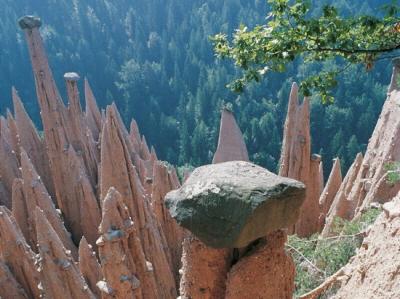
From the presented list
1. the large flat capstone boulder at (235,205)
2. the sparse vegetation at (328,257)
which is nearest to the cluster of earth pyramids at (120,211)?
the large flat capstone boulder at (235,205)

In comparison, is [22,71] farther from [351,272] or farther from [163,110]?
[351,272]

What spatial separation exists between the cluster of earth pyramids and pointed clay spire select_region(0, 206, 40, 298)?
0.05 feet

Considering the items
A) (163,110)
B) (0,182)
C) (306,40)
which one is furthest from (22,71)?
(306,40)

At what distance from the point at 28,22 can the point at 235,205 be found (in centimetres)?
847

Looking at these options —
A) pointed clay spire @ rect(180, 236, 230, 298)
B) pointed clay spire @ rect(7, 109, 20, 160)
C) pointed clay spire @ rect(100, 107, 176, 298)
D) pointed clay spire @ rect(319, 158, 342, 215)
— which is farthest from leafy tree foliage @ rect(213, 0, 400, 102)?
pointed clay spire @ rect(7, 109, 20, 160)

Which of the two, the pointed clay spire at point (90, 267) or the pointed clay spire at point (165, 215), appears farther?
the pointed clay spire at point (165, 215)

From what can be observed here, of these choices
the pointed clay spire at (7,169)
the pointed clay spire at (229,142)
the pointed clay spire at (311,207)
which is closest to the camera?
the pointed clay spire at (311,207)

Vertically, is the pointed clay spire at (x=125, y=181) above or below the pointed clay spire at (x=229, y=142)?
below

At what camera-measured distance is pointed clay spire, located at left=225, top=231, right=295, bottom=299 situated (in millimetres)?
2908

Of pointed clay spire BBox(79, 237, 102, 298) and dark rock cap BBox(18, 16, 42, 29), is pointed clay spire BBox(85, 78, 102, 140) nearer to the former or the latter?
dark rock cap BBox(18, 16, 42, 29)

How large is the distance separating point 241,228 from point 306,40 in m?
1.78

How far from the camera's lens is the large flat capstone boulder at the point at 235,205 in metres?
2.59

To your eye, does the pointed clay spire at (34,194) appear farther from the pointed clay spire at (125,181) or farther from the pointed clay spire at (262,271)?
the pointed clay spire at (262,271)

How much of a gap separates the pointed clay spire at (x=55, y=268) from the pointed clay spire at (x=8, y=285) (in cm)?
52
